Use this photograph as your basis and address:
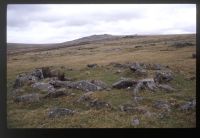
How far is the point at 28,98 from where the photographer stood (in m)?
10.6

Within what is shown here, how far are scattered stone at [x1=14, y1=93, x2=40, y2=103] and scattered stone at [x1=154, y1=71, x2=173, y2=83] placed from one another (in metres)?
2.97

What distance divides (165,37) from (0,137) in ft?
15.5

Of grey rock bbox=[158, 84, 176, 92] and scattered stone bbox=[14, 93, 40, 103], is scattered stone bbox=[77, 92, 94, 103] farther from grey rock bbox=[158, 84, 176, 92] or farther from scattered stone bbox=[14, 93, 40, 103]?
grey rock bbox=[158, 84, 176, 92]

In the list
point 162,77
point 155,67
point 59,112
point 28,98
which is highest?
point 155,67

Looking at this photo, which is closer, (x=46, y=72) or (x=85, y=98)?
(x=85, y=98)

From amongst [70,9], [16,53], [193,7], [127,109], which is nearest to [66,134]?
[127,109]

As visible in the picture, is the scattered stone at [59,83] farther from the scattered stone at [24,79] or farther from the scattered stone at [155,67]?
the scattered stone at [155,67]

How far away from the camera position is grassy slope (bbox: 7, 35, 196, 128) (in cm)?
1041

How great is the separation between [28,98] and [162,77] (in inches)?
131

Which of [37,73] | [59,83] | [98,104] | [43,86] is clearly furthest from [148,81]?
[37,73]

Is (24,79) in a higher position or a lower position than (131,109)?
higher

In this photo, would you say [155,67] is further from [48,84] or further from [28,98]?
[28,98]

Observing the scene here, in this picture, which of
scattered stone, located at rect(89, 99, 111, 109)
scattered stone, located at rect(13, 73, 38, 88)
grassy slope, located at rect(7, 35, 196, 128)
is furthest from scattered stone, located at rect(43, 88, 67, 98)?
scattered stone, located at rect(89, 99, 111, 109)

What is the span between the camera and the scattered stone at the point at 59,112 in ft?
34.3
